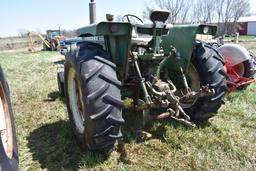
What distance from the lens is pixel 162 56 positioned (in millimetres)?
3117

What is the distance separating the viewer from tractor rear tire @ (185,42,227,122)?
3.12 meters

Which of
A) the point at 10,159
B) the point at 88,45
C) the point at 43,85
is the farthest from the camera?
the point at 43,85

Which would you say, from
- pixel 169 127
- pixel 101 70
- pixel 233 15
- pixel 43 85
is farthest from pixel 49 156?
pixel 233 15

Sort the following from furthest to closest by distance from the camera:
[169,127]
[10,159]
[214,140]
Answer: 1. [169,127]
2. [214,140]
3. [10,159]

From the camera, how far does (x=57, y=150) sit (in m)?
3.02

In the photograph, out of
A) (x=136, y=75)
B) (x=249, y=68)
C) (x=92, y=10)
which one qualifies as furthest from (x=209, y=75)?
(x=92, y=10)

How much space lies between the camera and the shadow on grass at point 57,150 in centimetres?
270

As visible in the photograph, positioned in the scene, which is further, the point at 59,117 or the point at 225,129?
the point at 59,117

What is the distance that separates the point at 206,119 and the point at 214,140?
17.8 inches

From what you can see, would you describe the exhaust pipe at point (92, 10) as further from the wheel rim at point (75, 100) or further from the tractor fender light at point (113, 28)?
the tractor fender light at point (113, 28)

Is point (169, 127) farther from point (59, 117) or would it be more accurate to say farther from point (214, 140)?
point (59, 117)

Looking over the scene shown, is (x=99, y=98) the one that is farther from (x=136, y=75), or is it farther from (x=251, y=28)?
(x=251, y=28)

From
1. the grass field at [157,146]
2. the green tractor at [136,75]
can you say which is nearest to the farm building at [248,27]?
the grass field at [157,146]

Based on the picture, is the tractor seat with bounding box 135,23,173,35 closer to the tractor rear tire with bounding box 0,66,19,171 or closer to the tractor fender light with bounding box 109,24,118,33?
the tractor fender light with bounding box 109,24,118,33
